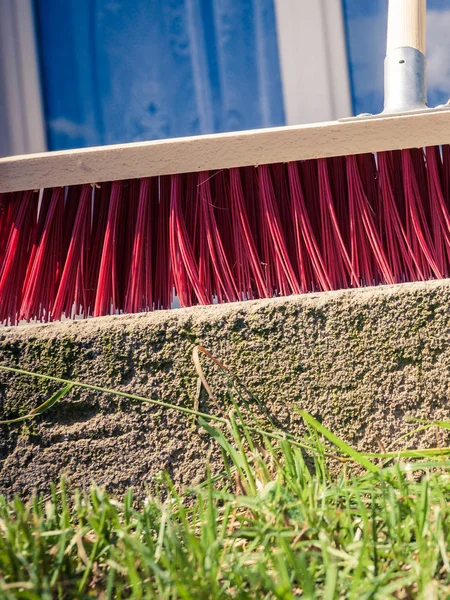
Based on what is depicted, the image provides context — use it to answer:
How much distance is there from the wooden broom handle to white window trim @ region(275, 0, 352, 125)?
66 centimetres

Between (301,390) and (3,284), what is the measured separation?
0.44 meters

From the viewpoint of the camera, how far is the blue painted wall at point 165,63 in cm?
151

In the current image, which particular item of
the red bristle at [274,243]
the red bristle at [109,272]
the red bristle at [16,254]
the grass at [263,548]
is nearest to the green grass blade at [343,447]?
the grass at [263,548]

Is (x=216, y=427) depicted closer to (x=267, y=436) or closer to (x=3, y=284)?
(x=267, y=436)

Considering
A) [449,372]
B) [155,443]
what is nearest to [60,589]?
[155,443]

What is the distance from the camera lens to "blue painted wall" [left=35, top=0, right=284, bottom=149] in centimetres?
151

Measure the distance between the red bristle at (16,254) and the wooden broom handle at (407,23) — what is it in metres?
0.56

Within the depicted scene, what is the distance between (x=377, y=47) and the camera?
5.00ft

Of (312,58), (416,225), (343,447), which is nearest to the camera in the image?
(343,447)

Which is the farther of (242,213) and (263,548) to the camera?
(242,213)

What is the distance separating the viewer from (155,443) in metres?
0.65

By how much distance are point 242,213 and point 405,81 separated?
0.29 metres

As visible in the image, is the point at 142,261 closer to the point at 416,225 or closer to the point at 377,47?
the point at 416,225

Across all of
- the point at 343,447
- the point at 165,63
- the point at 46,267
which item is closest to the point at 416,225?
the point at 343,447
